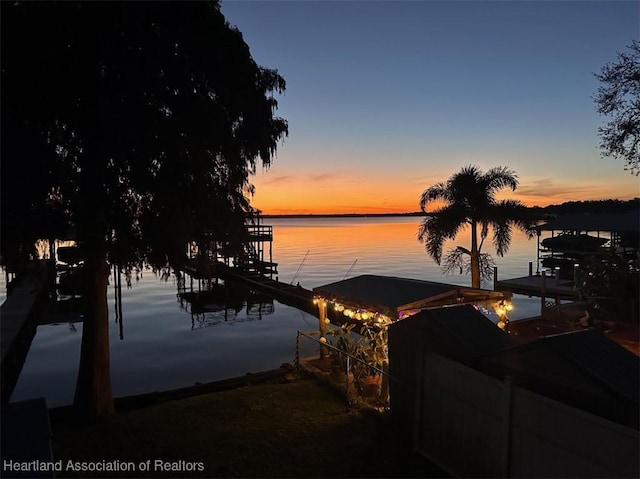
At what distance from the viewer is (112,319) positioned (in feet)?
106

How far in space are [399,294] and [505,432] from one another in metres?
6.05

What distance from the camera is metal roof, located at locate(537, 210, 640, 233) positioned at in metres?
26.1

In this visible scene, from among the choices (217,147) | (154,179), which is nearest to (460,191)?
(217,147)

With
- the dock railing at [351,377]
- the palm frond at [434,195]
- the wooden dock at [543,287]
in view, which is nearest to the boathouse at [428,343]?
the dock railing at [351,377]

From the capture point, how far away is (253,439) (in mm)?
9062

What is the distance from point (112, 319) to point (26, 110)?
26.5 meters

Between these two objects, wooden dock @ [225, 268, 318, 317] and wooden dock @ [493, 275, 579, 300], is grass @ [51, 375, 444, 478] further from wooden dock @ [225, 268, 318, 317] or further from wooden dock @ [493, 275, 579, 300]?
wooden dock @ [225, 268, 318, 317]

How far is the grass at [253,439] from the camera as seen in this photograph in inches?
310

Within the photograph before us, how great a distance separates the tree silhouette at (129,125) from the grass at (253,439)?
6.14ft

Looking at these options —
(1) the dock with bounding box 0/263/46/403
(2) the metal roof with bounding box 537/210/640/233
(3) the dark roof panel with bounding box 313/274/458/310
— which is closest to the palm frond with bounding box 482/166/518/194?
(2) the metal roof with bounding box 537/210/640/233

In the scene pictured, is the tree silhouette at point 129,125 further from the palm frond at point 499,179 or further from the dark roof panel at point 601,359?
the palm frond at point 499,179

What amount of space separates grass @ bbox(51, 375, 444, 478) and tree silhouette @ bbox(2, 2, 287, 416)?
1.87 metres

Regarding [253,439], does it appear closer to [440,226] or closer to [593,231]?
[440,226]

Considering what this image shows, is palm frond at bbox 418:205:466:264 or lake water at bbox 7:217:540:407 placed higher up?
palm frond at bbox 418:205:466:264
